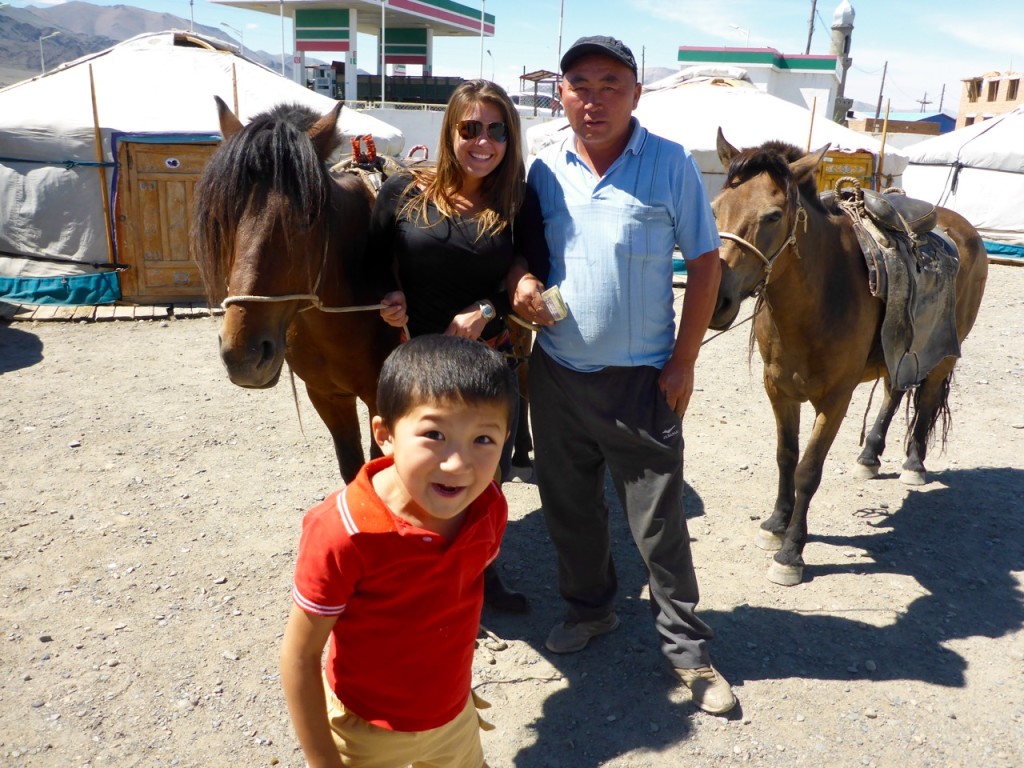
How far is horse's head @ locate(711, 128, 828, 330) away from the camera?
2705mm

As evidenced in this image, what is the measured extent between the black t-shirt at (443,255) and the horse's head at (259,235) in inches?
9.1

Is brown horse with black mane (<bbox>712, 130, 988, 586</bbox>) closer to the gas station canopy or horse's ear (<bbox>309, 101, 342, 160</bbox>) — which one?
horse's ear (<bbox>309, 101, 342, 160</bbox>)

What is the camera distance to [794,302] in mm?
3119

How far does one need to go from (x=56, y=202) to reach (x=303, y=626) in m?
8.76

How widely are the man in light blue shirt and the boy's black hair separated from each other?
746 millimetres

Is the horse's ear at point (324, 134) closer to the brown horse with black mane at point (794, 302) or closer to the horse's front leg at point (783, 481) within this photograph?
the brown horse with black mane at point (794, 302)

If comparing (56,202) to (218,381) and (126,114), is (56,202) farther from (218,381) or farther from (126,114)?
(218,381)

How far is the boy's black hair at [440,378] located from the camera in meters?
1.39

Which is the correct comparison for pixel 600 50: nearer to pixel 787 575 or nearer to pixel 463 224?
pixel 463 224

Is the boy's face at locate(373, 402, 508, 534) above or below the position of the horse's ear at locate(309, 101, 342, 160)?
below

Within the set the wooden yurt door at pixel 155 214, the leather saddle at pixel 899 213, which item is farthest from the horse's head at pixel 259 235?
the wooden yurt door at pixel 155 214

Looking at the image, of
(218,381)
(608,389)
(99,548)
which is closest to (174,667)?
(99,548)

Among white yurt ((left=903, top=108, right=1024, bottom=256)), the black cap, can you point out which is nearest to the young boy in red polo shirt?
the black cap

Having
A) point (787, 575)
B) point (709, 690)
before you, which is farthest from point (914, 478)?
point (709, 690)
